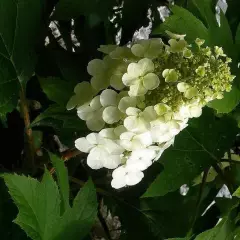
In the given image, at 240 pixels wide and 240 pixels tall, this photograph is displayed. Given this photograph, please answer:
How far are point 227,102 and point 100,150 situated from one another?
0.26 meters

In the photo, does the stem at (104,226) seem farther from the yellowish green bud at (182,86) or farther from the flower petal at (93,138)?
the yellowish green bud at (182,86)

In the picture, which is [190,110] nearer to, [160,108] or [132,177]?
[160,108]

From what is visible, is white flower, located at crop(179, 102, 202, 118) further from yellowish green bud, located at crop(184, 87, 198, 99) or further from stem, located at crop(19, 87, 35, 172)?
stem, located at crop(19, 87, 35, 172)

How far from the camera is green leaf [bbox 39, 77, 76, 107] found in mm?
917

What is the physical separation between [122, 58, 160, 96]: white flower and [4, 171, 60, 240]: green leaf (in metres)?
0.20

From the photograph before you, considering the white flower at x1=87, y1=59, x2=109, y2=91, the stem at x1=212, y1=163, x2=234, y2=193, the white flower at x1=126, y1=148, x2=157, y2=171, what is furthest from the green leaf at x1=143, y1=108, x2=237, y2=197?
the white flower at x1=87, y1=59, x2=109, y2=91

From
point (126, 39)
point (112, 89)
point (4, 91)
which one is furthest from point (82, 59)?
point (112, 89)

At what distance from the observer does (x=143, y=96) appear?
0.77 metres

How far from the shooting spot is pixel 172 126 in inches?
30.8

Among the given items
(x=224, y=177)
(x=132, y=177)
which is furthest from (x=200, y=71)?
(x=224, y=177)

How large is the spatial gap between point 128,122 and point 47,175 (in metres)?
0.17

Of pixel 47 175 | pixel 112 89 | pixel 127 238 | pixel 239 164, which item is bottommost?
pixel 127 238

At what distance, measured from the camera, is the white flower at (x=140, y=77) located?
2.45 feet

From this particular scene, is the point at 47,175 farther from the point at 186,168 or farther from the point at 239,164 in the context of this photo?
the point at 239,164
